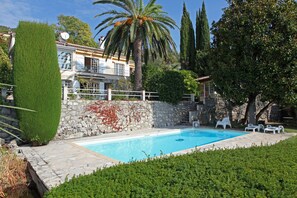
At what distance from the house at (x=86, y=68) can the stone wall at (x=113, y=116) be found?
705 cm

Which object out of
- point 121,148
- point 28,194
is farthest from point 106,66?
point 28,194

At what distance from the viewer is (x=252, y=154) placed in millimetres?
4871

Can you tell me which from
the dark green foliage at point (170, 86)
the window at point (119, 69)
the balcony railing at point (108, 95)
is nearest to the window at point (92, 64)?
the window at point (119, 69)

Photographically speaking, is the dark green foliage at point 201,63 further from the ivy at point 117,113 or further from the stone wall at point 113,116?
the ivy at point 117,113

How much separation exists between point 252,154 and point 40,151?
7709 millimetres

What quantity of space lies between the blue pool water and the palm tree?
624 centimetres

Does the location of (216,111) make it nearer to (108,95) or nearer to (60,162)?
(108,95)

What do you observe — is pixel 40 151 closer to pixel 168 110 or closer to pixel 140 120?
pixel 140 120

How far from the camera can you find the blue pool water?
33.5 feet

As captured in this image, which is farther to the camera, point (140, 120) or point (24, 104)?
point (140, 120)

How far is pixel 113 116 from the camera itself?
14.9 m

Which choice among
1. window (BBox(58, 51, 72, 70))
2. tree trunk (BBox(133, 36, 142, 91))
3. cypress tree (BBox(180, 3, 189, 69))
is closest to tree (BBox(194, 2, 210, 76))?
cypress tree (BBox(180, 3, 189, 69))

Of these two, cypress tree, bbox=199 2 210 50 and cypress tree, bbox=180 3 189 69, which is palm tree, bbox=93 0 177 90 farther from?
cypress tree, bbox=199 2 210 50

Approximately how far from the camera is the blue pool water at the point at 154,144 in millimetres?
10211
